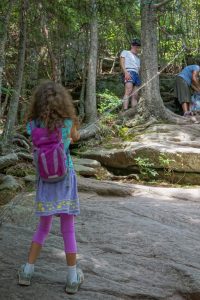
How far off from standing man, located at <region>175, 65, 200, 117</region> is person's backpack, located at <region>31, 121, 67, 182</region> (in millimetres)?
8694

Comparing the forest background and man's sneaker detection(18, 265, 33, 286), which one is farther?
the forest background

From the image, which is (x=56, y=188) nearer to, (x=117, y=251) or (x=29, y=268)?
(x=29, y=268)

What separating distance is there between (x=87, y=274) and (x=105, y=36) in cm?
1187

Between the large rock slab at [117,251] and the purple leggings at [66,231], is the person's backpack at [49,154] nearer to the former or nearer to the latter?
the purple leggings at [66,231]

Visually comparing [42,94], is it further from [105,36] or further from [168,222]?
[105,36]

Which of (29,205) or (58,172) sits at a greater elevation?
(58,172)

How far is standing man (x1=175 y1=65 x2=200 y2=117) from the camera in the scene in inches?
457

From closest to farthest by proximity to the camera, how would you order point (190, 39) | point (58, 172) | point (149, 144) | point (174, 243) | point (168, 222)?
point (58, 172)
point (174, 243)
point (168, 222)
point (149, 144)
point (190, 39)

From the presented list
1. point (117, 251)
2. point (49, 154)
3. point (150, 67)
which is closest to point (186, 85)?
point (150, 67)

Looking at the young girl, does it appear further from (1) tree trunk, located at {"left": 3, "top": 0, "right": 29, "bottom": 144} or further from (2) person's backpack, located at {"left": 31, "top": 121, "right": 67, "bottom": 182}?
(1) tree trunk, located at {"left": 3, "top": 0, "right": 29, "bottom": 144}

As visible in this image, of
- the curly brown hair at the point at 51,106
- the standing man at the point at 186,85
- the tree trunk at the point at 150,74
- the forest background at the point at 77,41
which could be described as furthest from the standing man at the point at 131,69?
the curly brown hair at the point at 51,106

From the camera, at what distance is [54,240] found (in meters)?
4.55

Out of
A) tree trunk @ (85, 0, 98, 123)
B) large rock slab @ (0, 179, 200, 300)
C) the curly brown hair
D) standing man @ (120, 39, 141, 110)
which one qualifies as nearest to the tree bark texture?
standing man @ (120, 39, 141, 110)

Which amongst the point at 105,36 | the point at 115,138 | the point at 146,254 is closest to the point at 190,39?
the point at 105,36
